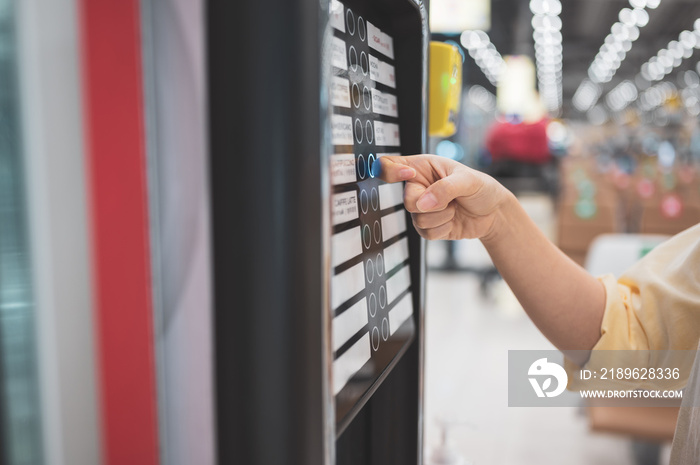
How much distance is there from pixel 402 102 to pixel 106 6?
132cm

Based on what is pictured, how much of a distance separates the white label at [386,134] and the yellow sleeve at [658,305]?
0.50 metres

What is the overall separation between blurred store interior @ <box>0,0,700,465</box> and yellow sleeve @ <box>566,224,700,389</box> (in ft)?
1.12

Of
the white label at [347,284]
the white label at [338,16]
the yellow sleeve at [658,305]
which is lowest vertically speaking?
the yellow sleeve at [658,305]

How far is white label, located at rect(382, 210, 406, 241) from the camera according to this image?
80 cm

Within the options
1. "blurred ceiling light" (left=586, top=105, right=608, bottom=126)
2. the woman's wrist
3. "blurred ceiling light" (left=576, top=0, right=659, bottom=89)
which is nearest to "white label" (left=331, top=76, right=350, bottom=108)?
the woman's wrist

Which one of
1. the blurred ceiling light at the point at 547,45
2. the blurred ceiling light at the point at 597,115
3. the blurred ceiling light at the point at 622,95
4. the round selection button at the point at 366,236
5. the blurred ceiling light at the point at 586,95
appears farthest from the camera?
the blurred ceiling light at the point at 597,115

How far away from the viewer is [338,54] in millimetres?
645

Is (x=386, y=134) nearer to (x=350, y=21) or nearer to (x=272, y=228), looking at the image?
(x=350, y=21)

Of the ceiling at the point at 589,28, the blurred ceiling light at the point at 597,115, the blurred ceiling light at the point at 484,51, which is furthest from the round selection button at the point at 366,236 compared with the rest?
the blurred ceiling light at the point at 597,115

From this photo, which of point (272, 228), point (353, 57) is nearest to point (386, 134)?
point (353, 57)

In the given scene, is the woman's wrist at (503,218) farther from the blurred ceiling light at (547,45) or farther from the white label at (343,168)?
the blurred ceiling light at (547,45)

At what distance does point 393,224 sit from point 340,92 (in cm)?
24

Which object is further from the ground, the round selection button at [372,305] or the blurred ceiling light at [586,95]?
the blurred ceiling light at [586,95]

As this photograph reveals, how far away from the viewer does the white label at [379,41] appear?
0.76 meters
